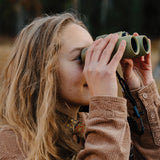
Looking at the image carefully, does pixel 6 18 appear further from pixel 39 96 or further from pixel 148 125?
pixel 148 125

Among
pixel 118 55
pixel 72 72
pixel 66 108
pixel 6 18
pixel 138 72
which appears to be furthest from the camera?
pixel 6 18

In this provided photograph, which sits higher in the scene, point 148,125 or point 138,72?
point 138,72

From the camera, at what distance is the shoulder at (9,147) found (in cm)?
144

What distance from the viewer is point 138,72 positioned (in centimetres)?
188

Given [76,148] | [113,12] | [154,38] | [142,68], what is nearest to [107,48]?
[142,68]

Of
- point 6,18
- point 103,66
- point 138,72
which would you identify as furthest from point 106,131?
point 6,18

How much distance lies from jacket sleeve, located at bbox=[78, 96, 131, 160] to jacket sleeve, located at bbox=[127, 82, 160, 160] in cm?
39

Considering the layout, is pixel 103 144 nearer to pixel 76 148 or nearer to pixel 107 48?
pixel 76 148

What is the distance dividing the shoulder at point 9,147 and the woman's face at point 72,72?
1.32ft

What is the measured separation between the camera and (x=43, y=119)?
5.11 ft

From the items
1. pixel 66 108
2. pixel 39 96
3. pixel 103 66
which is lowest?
pixel 66 108

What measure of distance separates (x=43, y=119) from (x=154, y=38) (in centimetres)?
2412

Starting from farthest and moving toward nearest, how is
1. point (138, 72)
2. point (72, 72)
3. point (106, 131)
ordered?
1. point (138, 72)
2. point (72, 72)
3. point (106, 131)

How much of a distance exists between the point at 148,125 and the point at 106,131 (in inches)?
21.1
